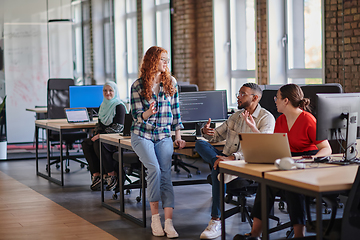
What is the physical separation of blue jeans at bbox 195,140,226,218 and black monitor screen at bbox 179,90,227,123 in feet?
1.59

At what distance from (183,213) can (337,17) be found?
2.57 metres

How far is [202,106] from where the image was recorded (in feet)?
14.3

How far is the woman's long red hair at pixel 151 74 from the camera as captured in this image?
378cm

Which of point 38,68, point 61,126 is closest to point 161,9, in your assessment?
point 38,68

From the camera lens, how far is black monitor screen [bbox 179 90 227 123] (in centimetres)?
432

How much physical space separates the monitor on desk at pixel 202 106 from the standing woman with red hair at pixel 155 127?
435 millimetres

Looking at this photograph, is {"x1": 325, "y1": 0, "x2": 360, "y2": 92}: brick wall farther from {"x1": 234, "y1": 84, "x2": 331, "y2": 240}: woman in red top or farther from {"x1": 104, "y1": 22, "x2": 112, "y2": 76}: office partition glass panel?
{"x1": 104, "y1": 22, "x2": 112, "y2": 76}: office partition glass panel

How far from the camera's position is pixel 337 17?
5254mm

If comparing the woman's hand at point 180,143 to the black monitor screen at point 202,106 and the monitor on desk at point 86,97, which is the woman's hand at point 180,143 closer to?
the black monitor screen at point 202,106

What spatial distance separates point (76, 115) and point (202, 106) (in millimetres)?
2086

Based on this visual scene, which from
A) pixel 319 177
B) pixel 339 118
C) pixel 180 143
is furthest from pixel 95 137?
pixel 319 177

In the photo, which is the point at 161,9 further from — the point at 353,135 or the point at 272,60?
the point at 353,135

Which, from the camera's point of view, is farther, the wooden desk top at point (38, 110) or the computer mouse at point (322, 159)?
the wooden desk top at point (38, 110)

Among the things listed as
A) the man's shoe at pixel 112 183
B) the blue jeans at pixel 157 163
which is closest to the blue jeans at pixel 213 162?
the blue jeans at pixel 157 163
